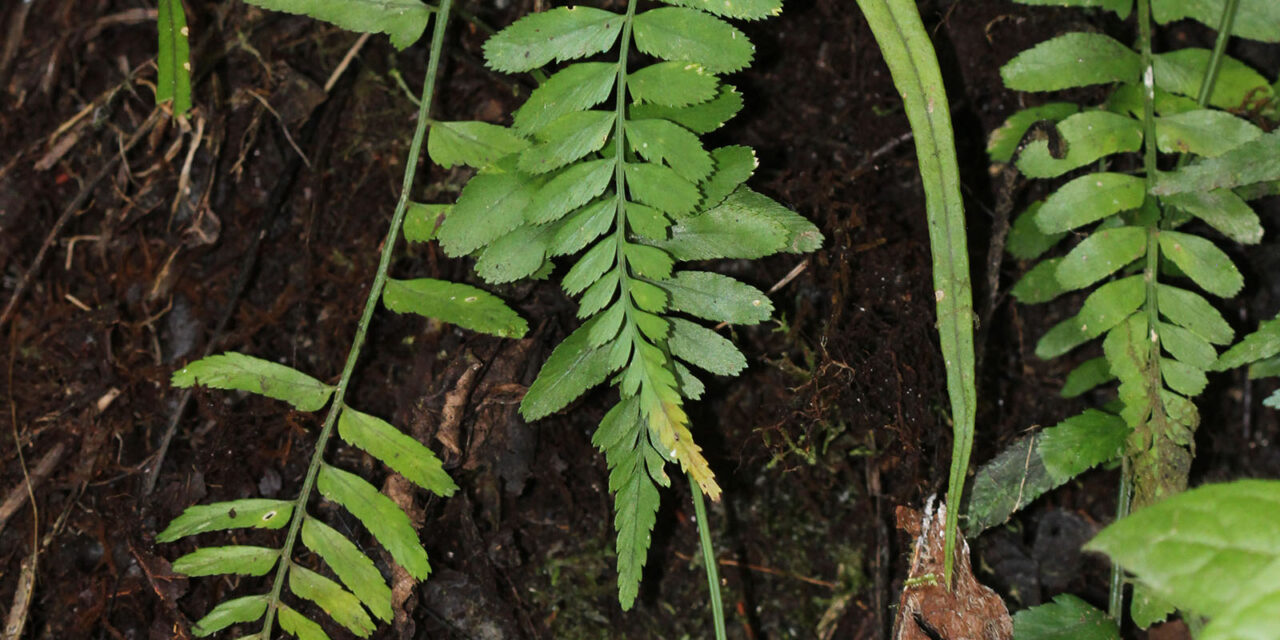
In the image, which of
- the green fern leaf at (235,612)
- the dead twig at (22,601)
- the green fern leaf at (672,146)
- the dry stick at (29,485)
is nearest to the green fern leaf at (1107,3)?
the green fern leaf at (672,146)

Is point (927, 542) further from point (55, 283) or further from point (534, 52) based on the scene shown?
point (55, 283)

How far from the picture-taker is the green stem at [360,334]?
→ 1957mm

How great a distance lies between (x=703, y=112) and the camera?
1778mm

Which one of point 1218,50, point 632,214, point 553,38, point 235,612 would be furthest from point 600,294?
point 1218,50

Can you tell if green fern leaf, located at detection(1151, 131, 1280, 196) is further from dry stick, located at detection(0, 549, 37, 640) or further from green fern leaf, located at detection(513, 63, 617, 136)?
dry stick, located at detection(0, 549, 37, 640)

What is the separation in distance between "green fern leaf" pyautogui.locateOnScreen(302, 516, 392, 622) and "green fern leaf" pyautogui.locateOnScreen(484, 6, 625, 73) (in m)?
1.05

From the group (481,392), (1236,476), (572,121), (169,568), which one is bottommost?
(169,568)

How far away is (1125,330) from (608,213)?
113 cm

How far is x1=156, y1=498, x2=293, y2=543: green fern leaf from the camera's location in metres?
1.95

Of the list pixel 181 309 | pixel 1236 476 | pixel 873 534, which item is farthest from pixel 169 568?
pixel 1236 476

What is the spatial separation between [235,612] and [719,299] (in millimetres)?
1225

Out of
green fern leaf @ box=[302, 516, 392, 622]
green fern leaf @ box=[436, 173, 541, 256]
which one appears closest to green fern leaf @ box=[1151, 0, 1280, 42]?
green fern leaf @ box=[436, 173, 541, 256]

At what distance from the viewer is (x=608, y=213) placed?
1.75 meters

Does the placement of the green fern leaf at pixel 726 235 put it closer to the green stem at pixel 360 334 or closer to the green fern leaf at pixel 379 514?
the green stem at pixel 360 334
